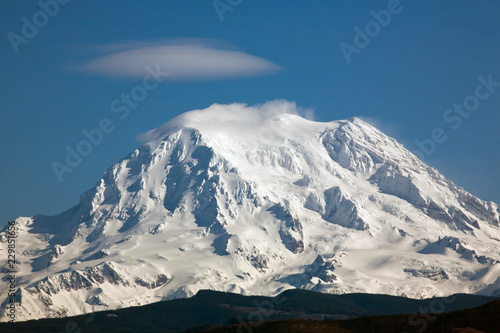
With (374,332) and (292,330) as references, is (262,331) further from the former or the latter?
(374,332)

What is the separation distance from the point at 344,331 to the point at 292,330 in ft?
38.3

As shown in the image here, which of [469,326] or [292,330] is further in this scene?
[292,330]

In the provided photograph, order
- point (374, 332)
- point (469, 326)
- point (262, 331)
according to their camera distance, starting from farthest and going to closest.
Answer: point (262, 331) → point (374, 332) → point (469, 326)

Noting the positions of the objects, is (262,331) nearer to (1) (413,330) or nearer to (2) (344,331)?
(2) (344,331)

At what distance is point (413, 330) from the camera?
177m

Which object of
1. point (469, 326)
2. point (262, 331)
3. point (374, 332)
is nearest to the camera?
point (469, 326)

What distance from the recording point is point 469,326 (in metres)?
171

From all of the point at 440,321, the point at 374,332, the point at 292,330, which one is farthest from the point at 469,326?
the point at 292,330

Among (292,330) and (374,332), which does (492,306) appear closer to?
(374,332)

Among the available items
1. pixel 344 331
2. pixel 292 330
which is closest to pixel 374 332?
pixel 344 331

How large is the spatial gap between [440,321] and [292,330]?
34415 mm

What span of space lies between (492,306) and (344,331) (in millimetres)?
32058

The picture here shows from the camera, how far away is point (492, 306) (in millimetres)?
180375

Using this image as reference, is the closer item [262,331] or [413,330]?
[413,330]
